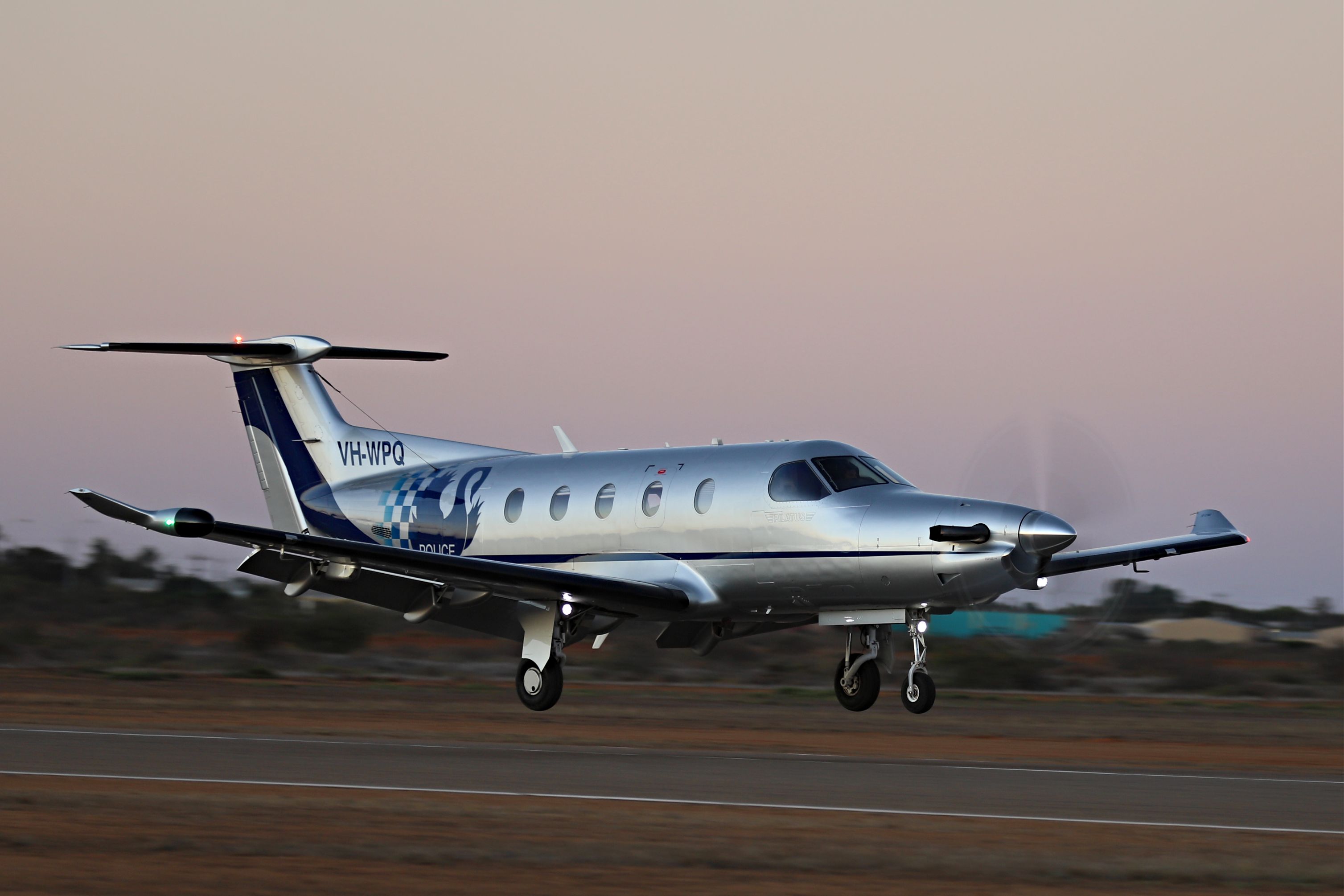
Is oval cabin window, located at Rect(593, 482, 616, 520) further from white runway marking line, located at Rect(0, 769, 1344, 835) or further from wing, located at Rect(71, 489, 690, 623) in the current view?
white runway marking line, located at Rect(0, 769, 1344, 835)

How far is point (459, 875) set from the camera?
358 inches

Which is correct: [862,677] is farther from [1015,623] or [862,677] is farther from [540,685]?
[540,685]

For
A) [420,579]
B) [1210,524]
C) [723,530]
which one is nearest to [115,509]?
[420,579]

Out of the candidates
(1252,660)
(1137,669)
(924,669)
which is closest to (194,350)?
(924,669)

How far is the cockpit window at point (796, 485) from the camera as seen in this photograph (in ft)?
62.4

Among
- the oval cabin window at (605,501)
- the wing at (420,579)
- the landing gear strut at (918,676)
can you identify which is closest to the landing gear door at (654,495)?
the oval cabin window at (605,501)

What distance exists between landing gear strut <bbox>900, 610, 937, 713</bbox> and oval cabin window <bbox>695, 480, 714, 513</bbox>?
9.19 feet

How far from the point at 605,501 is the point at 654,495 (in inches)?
31.7

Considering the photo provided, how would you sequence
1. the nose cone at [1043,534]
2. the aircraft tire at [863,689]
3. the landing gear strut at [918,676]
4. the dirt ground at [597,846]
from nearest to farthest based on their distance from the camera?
the dirt ground at [597,846] → the nose cone at [1043,534] → the landing gear strut at [918,676] → the aircraft tire at [863,689]

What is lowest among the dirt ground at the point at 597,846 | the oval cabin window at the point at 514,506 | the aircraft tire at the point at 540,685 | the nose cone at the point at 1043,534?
the dirt ground at the point at 597,846

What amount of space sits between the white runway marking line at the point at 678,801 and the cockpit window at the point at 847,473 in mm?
7409

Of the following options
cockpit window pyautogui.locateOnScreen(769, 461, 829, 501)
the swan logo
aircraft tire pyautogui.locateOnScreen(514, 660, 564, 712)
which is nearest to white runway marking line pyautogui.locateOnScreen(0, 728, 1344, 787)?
aircraft tire pyautogui.locateOnScreen(514, 660, 564, 712)

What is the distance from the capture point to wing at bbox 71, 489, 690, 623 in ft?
58.8

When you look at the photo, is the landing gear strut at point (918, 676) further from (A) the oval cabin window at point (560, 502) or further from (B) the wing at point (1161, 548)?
(A) the oval cabin window at point (560, 502)
